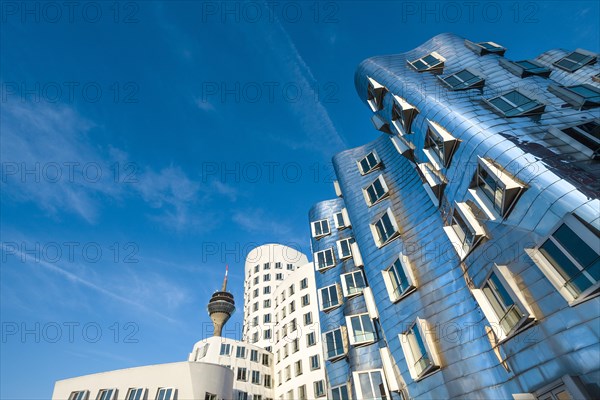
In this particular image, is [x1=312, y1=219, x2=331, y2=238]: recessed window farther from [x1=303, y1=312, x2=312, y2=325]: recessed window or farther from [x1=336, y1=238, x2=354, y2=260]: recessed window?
[x1=303, y1=312, x2=312, y2=325]: recessed window

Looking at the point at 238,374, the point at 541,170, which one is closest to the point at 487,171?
the point at 541,170

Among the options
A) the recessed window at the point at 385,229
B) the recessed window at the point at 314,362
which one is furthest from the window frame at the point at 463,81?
the recessed window at the point at 314,362

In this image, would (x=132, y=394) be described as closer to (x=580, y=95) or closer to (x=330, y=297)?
(x=330, y=297)

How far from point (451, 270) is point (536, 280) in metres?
4.50

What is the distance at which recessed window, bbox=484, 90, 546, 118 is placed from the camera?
538 inches

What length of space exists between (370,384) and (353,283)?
6.60 m

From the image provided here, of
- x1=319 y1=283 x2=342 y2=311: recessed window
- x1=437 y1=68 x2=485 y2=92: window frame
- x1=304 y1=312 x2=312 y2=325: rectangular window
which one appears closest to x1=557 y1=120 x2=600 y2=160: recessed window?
A: x1=437 y1=68 x2=485 y2=92: window frame

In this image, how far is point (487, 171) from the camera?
38.4 ft

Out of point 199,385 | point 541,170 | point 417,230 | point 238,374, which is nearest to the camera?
point 541,170

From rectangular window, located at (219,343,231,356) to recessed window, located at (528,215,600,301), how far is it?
169ft

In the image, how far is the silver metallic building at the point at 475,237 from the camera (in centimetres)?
864

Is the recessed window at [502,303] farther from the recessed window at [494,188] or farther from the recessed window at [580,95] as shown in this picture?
the recessed window at [580,95]

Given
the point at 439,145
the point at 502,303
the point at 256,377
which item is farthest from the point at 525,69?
the point at 256,377

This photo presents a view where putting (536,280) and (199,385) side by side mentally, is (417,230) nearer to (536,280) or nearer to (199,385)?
(536,280)
